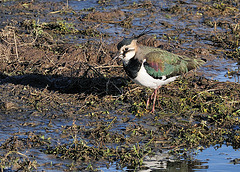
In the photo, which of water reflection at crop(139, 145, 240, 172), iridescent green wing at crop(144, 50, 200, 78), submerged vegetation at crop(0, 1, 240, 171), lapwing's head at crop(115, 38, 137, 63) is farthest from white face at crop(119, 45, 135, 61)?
water reflection at crop(139, 145, 240, 172)

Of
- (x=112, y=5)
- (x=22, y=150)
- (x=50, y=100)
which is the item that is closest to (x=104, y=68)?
(x=50, y=100)

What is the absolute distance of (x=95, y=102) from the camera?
26.9 ft

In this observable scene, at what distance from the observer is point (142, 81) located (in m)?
7.46

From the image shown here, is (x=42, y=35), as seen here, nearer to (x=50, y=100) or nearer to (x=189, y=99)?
(x=50, y=100)

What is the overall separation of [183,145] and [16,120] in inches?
113

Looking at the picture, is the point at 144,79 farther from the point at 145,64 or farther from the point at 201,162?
the point at 201,162

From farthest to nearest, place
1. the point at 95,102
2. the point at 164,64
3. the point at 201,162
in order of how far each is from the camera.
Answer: the point at 95,102
the point at 164,64
the point at 201,162

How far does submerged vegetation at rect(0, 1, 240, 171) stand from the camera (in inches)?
251

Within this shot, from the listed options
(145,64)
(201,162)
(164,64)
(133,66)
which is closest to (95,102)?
(133,66)

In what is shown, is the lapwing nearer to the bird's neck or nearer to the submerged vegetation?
the bird's neck

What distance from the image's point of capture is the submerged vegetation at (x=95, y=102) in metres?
6.39

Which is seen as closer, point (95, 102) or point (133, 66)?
point (133, 66)

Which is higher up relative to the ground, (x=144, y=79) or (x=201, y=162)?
(x=144, y=79)

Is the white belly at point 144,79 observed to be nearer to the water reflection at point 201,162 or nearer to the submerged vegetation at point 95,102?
the submerged vegetation at point 95,102
